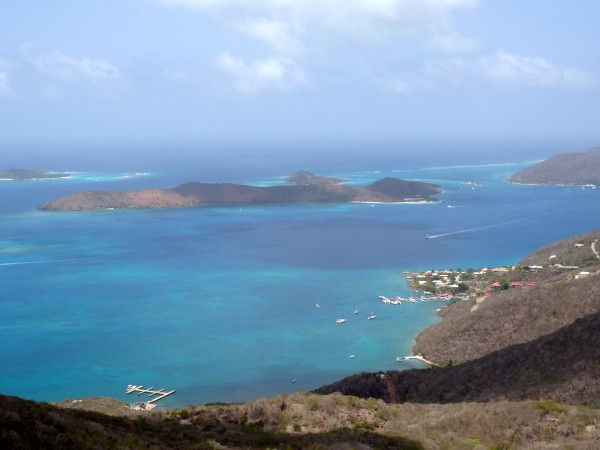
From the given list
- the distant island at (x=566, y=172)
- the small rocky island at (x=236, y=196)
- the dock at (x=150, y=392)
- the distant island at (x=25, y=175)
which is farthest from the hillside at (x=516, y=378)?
the distant island at (x=25, y=175)

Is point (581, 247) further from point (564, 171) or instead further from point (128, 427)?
point (564, 171)

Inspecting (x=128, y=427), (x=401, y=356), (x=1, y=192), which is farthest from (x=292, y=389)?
(x=1, y=192)

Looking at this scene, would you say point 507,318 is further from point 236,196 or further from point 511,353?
point 236,196

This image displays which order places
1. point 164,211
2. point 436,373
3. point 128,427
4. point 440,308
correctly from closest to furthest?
point 128,427, point 436,373, point 440,308, point 164,211

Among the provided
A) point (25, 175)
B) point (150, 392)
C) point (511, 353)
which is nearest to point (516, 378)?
point (511, 353)

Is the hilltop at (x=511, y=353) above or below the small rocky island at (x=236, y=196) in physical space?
below

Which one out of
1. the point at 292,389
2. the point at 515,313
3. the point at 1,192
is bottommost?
the point at 292,389

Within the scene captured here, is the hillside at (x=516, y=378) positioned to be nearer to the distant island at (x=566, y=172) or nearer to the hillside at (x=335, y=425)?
the hillside at (x=335, y=425)

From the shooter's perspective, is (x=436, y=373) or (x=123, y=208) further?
(x=123, y=208)
